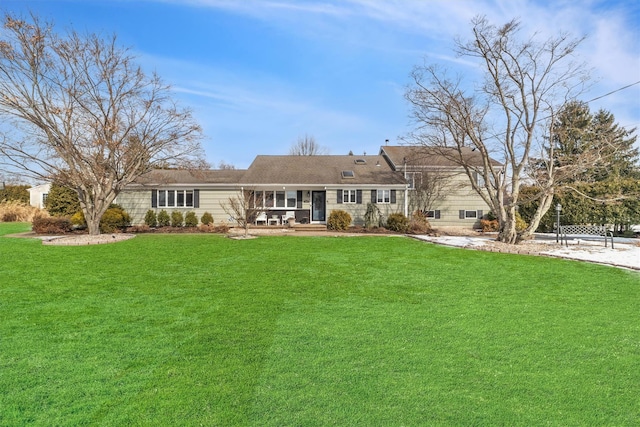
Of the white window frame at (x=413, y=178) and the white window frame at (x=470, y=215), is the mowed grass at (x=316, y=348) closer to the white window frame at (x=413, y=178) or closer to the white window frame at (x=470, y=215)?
the white window frame at (x=470, y=215)

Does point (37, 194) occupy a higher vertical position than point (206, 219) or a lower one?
higher

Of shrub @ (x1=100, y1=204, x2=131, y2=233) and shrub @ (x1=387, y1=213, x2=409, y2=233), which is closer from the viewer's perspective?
shrub @ (x1=100, y1=204, x2=131, y2=233)

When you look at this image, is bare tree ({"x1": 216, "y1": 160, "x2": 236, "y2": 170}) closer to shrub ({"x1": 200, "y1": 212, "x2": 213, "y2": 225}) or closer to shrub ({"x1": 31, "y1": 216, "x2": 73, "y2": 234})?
shrub ({"x1": 200, "y1": 212, "x2": 213, "y2": 225})

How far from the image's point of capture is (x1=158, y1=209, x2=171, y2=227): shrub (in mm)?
21656

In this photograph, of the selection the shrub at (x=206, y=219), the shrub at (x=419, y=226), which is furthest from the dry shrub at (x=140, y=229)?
the shrub at (x=419, y=226)

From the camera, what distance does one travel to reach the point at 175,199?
22578 mm

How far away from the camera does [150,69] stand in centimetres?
1756

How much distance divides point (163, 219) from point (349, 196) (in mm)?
10911

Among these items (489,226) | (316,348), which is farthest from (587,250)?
(316,348)

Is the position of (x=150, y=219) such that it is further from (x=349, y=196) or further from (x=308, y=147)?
(x=308, y=147)

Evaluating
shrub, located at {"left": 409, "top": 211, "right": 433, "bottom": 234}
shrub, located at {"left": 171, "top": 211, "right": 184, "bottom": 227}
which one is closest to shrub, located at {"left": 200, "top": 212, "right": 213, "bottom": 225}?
shrub, located at {"left": 171, "top": 211, "right": 184, "bottom": 227}

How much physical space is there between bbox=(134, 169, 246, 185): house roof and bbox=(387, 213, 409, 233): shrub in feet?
31.5

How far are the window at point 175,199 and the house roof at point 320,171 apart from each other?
3.38m

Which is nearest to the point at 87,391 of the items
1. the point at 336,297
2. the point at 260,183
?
the point at 336,297
